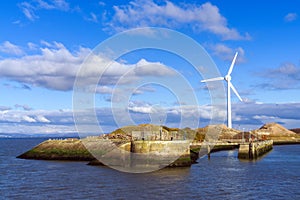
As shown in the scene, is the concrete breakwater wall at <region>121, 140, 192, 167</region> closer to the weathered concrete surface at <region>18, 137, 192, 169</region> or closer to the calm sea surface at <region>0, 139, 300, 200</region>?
the weathered concrete surface at <region>18, 137, 192, 169</region>

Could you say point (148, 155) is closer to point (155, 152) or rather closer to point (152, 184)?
point (155, 152)

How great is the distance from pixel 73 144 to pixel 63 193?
50706 millimetres

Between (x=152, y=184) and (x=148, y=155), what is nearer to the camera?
(x=152, y=184)

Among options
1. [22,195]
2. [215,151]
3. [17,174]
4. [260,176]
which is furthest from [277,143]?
[22,195]

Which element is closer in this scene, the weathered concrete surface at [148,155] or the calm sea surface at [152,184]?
A: the calm sea surface at [152,184]

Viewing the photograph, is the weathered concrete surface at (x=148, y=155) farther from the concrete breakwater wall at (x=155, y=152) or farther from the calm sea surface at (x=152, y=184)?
the calm sea surface at (x=152, y=184)

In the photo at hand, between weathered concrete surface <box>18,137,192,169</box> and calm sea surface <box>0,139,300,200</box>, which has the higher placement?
weathered concrete surface <box>18,137,192,169</box>

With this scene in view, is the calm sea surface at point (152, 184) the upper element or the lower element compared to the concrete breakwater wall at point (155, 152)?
lower

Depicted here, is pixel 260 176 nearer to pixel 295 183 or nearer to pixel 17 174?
pixel 295 183

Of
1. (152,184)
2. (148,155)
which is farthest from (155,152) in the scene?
(152,184)

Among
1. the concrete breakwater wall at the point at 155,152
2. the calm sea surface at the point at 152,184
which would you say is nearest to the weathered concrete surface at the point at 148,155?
the concrete breakwater wall at the point at 155,152

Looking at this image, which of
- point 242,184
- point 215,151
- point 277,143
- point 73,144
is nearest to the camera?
point 242,184

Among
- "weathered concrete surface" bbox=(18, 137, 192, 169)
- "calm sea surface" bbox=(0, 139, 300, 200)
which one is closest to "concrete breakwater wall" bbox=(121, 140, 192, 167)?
"weathered concrete surface" bbox=(18, 137, 192, 169)

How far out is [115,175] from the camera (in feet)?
188
